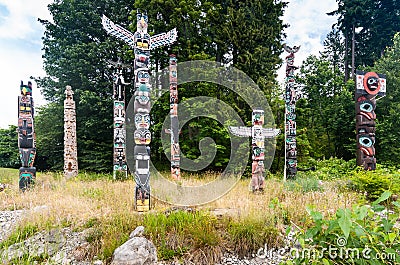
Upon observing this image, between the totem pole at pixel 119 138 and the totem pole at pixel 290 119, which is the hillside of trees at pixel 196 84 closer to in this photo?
the totem pole at pixel 290 119

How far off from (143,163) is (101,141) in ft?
34.2

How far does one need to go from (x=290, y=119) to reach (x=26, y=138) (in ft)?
26.7

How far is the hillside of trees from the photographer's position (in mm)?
12320

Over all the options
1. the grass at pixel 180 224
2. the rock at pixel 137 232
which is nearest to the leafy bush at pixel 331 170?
the grass at pixel 180 224

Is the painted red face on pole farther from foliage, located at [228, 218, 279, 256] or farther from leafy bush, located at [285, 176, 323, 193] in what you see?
foliage, located at [228, 218, 279, 256]

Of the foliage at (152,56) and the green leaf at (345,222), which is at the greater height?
the foliage at (152,56)

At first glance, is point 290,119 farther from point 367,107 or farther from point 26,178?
point 26,178

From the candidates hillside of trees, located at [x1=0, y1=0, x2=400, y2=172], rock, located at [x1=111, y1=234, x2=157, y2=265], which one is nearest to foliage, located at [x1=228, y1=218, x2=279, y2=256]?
rock, located at [x1=111, y1=234, x2=157, y2=265]

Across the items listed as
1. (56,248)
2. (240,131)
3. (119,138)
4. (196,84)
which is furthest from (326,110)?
(56,248)

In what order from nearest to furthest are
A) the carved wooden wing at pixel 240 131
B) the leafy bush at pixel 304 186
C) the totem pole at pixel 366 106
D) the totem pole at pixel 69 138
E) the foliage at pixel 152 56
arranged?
the leafy bush at pixel 304 186 → the carved wooden wing at pixel 240 131 → the totem pole at pixel 366 106 → the totem pole at pixel 69 138 → the foliage at pixel 152 56

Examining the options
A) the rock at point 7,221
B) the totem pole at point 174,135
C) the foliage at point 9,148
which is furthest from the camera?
the foliage at point 9,148

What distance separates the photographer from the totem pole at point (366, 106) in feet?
26.7

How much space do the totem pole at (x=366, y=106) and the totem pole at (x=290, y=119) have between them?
75.2 inches

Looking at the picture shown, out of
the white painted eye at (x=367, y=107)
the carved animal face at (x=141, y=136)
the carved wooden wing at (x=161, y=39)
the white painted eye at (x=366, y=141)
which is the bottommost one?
the white painted eye at (x=366, y=141)
